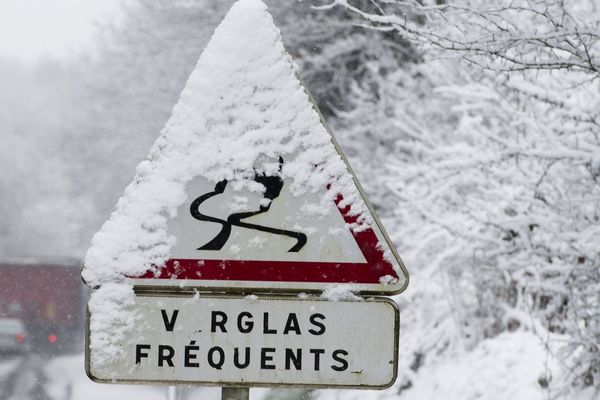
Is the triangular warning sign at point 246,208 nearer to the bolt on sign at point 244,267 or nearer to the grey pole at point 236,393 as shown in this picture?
the bolt on sign at point 244,267

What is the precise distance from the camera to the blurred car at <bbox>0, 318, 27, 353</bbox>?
55.7 ft

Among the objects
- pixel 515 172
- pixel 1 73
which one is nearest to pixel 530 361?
pixel 515 172

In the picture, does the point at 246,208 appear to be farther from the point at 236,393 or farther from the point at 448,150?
the point at 448,150

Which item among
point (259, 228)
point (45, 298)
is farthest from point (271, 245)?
point (45, 298)

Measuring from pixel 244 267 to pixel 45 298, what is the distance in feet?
73.3

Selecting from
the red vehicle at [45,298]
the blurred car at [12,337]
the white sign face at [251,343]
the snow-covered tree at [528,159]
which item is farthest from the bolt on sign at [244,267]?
the red vehicle at [45,298]

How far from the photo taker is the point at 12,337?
56.2 feet

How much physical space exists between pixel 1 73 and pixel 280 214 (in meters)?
47.5

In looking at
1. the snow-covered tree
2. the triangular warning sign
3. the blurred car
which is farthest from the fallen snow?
the blurred car

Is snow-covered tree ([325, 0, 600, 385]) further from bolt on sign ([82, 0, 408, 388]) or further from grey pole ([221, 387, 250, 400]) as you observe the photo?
grey pole ([221, 387, 250, 400])

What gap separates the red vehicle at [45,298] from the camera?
21875mm

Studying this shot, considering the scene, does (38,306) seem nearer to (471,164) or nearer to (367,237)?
(471,164)

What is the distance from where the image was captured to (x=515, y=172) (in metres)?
5.96

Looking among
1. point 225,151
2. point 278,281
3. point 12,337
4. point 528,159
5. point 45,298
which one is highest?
point 45,298
